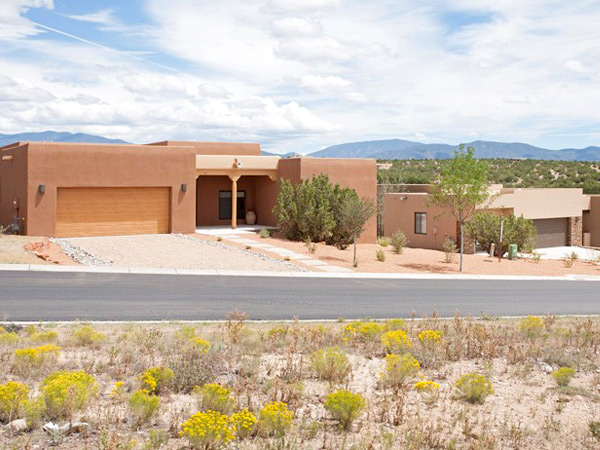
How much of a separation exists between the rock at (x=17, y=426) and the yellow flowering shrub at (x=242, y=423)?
7.57 feet

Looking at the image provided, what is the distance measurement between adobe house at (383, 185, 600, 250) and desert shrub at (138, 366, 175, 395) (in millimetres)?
28033

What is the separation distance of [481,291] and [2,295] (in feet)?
47.1

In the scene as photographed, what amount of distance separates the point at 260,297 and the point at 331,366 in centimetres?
884

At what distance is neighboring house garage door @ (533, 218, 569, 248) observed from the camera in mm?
42156

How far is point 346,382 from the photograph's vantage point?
30.4 ft

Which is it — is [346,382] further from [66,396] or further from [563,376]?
[66,396]

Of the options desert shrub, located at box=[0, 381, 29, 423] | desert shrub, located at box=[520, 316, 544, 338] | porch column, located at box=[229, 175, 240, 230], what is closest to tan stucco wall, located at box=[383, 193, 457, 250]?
porch column, located at box=[229, 175, 240, 230]

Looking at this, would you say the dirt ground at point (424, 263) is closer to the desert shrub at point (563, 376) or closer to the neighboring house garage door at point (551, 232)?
the neighboring house garage door at point (551, 232)

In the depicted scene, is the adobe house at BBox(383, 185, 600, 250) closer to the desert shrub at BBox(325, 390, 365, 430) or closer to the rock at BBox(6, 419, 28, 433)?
the desert shrub at BBox(325, 390, 365, 430)

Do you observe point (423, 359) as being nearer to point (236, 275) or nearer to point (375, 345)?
point (375, 345)

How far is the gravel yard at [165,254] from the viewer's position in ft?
80.2

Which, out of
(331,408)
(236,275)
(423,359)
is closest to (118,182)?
(236,275)

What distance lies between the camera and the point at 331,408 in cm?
768

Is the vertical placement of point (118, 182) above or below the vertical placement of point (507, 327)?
above
